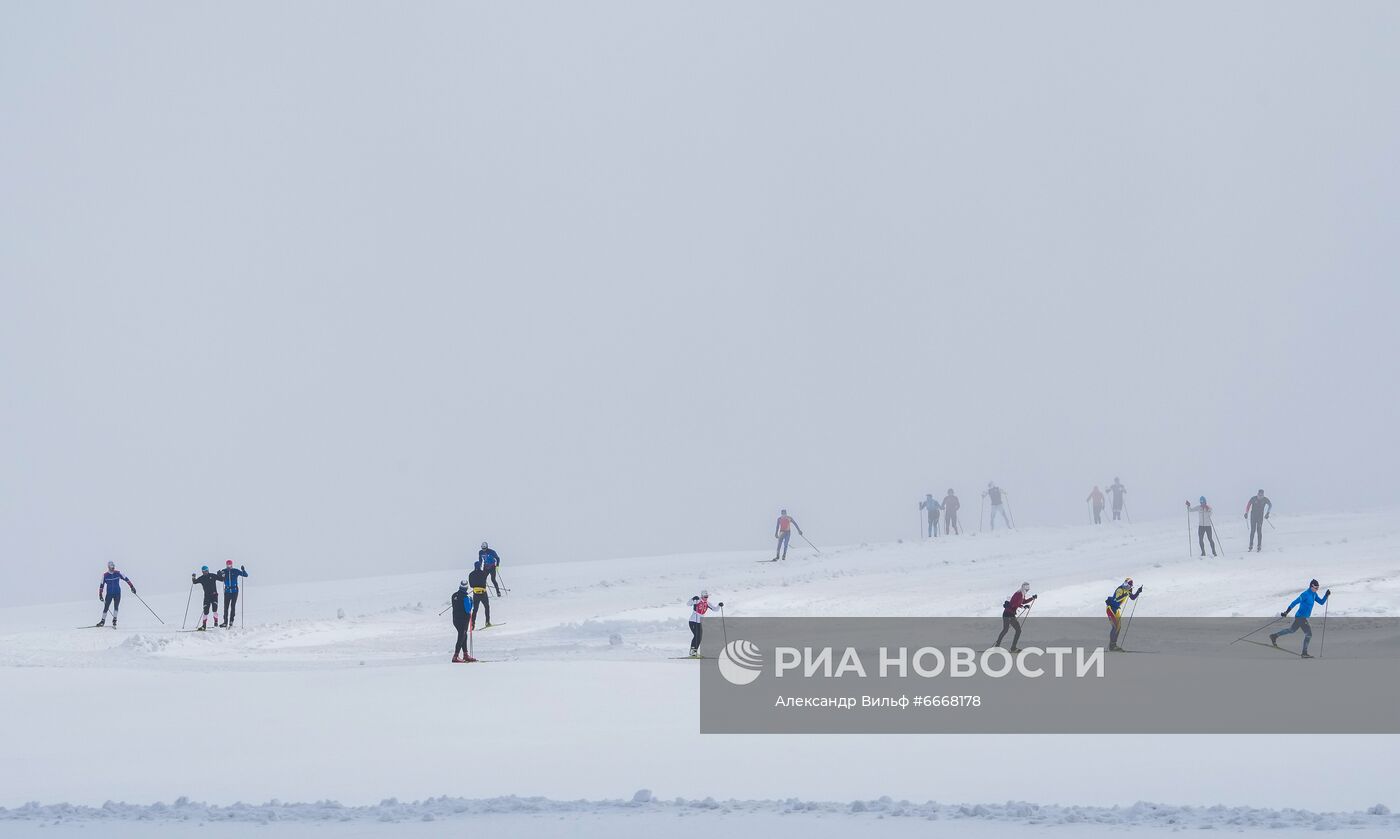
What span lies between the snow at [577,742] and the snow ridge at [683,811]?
3 centimetres

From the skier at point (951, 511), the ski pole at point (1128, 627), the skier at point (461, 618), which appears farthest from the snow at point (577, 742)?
the skier at point (951, 511)

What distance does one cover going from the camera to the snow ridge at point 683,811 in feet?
32.8

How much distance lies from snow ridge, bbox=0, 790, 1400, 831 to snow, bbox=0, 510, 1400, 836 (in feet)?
0.10

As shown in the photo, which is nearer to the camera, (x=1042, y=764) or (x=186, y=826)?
(x=186, y=826)

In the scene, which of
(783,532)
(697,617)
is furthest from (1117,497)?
(697,617)

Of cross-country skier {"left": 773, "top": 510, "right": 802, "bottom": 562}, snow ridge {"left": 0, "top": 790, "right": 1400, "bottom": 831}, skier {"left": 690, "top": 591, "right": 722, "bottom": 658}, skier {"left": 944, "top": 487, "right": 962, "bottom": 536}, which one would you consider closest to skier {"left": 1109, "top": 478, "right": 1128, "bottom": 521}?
skier {"left": 944, "top": 487, "right": 962, "bottom": 536}

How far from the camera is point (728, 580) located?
33.9 meters

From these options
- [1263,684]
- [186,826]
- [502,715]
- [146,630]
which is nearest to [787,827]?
[186,826]

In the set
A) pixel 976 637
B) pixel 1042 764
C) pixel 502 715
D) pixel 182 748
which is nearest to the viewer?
pixel 1042 764

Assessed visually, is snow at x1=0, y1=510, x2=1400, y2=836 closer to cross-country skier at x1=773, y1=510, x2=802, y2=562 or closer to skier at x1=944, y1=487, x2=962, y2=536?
→ cross-country skier at x1=773, y1=510, x2=802, y2=562

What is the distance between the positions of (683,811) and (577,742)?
12.7 ft

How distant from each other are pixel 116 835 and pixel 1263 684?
45.7ft

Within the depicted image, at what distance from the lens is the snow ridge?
999 cm

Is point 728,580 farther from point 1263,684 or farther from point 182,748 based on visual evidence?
point 182,748
